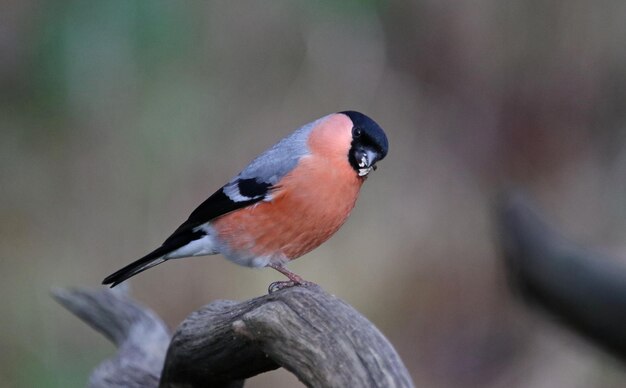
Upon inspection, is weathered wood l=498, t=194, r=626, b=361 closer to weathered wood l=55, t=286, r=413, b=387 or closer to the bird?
the bird

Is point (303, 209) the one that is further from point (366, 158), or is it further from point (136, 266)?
point (136, 266)

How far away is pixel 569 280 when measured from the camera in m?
3.00

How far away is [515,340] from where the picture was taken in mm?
5965

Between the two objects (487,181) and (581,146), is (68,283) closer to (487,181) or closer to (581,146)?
(487,181)

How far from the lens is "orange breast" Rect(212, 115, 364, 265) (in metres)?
2.85

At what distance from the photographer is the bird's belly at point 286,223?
2846 mm

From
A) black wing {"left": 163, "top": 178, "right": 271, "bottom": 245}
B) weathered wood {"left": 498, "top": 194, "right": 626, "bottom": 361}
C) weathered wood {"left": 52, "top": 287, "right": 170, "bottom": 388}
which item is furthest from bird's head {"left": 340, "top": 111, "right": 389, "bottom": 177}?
weathered wood {"left": 52, "top": 287, "right": 170, "bottom": 388}

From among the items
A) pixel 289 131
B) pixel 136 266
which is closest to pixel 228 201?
pixel 136 266

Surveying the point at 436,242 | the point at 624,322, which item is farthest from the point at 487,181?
the point at 624,322

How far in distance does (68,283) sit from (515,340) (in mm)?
2665

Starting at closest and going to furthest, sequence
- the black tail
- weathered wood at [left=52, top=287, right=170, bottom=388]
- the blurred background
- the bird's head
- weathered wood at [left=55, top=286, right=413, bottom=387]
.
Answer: weathered wood at [left=55, top=286, right=413, bottom=387] < the bird's head < the black tail < weathered wood at [left=52, top=287, right=170, bottom=388] < the blurred background

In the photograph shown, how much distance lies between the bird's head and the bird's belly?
7 cm

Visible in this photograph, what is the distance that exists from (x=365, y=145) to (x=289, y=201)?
271mm

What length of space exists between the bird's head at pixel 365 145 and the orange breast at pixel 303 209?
0.02 m
